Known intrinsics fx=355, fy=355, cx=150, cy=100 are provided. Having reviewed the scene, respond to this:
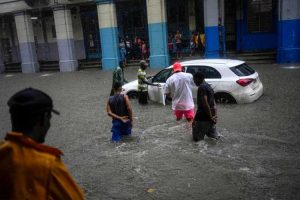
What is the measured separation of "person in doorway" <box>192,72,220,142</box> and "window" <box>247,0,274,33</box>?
15.5m

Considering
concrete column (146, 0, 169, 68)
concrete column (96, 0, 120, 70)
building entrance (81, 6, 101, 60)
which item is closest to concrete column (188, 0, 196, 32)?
concrete column (146, 0, 169, 68)

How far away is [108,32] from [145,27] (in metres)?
3.09

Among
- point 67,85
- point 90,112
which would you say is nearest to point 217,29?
point 67,85

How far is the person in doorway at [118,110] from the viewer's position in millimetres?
8039

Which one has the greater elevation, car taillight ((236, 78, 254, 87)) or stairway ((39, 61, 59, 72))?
car taillight ((236, 78, 254, 87))

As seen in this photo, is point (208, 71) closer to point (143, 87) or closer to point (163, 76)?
point (163, 76)

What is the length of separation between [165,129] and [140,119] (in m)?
1.43

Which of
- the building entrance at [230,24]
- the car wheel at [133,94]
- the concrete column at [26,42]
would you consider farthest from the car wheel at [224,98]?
the concrete column at [26,42]

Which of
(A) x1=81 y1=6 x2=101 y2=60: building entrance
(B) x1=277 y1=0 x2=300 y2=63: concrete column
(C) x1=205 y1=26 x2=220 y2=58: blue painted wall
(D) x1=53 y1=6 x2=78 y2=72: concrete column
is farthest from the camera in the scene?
(A) x1=81 y1=6 x2=101 y2=60: building entrance

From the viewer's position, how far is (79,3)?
23.9m

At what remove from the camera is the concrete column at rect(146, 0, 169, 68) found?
21.1 metres

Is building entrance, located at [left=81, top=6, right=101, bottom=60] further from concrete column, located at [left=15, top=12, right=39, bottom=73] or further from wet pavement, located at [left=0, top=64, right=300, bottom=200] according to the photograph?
wet pavement, located at [left=0, top=64, right=300, bottom=200]

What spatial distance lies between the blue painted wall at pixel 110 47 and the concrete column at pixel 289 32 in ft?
33.2

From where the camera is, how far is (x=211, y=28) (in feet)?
66.3
